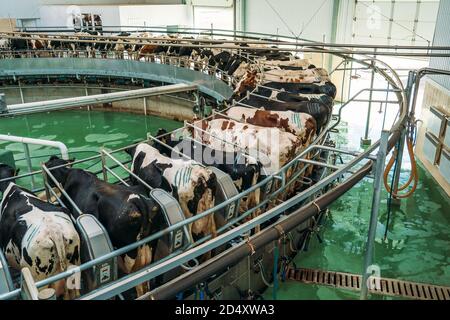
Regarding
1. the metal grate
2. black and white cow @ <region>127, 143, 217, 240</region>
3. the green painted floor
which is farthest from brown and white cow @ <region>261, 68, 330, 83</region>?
black and white cow @ <region>127, 143, 217, 240</region>

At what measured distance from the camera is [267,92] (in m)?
6.06

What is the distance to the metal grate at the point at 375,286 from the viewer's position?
405 centimetres

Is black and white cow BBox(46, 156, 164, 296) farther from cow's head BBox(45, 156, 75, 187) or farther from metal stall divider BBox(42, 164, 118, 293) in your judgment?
cow's head BBox(45, 156, 75, 187)

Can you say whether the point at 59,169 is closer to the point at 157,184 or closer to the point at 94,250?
the point at 157,184

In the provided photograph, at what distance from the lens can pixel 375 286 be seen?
4.18 meters

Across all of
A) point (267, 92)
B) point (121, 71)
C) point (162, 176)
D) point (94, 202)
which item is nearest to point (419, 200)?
point (267, 92)

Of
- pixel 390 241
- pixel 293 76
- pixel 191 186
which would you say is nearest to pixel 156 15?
pixel 293 76

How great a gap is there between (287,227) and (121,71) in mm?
10108

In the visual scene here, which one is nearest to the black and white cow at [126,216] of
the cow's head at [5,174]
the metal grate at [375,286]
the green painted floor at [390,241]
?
the cow's head at [5,174]

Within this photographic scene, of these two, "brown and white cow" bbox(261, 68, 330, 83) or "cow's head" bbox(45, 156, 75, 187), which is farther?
"brown and white cow" bbox(261, 68, 330, 83)

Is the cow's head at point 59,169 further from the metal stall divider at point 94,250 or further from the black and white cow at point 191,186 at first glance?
the metal stall divider at point 94,250

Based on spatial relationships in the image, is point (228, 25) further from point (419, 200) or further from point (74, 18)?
point (419, 200)

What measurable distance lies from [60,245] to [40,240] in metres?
0.12

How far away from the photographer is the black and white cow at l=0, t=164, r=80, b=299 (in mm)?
2424
